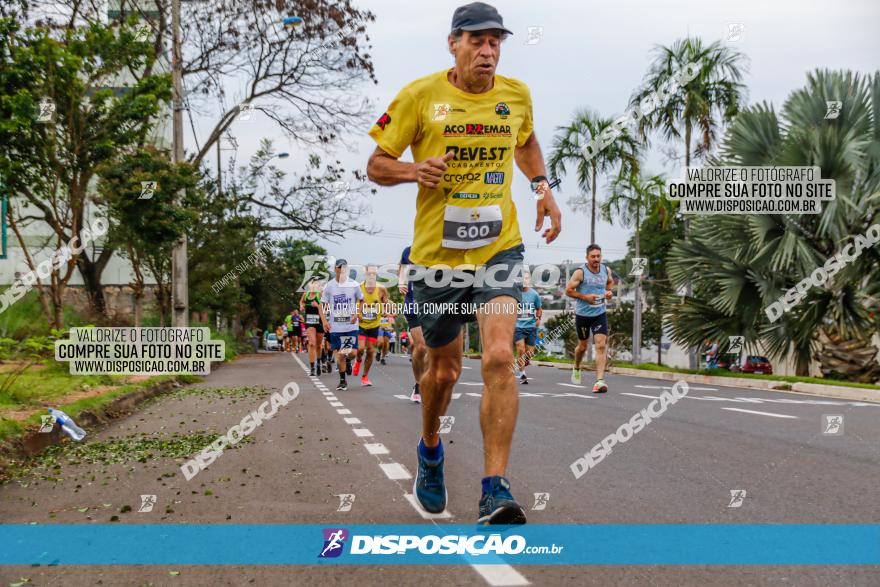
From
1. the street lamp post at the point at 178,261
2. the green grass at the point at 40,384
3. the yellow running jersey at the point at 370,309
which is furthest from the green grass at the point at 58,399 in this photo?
the street lamp post at the point at 178,261

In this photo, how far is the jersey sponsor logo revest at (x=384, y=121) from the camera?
4613 millimetres

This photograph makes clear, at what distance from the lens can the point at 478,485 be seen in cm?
566

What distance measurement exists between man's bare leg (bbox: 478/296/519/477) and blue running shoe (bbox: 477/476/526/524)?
10 centimetres

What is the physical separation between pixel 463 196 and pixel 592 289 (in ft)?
31.9

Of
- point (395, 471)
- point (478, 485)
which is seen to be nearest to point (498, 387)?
point (478, 485)

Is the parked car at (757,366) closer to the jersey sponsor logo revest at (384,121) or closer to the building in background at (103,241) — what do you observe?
the building in background at (103,241)

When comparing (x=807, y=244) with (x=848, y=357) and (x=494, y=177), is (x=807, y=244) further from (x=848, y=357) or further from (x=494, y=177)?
(x=494, y=177)

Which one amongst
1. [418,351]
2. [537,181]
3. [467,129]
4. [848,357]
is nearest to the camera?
[467,129]

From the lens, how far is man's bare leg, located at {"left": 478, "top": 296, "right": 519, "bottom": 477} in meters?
4.21

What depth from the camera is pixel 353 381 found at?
18.3 meters

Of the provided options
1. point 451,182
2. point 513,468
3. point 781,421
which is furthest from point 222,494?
point 781,421

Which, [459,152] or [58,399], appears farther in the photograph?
[58,399]

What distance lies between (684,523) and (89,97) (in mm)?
14349

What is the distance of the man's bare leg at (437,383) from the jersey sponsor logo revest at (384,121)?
114cm
